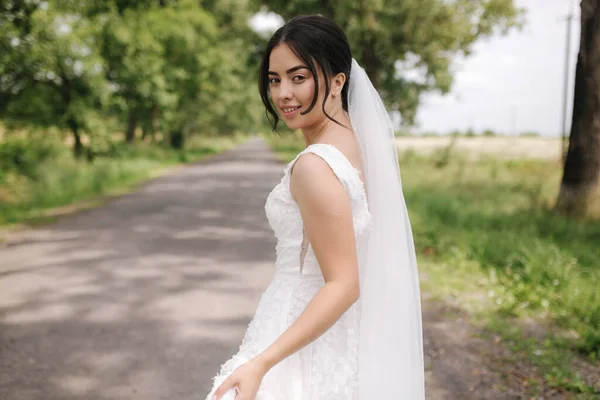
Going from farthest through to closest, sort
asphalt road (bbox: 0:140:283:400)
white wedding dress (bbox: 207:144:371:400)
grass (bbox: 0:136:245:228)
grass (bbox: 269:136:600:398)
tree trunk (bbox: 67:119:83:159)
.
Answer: tree trunk (bbox: 67:119:83:159)
grass (bbox: 0:136:245:228)
grass (bbox: 269:136:600:398)
asphalt road (bbox: 0:140:283:400)
white wedding dress (bbox: 207:144:371:400)

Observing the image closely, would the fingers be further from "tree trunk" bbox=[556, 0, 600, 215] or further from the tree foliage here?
the tree foliage

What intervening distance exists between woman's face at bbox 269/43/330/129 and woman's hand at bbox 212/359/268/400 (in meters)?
0.68

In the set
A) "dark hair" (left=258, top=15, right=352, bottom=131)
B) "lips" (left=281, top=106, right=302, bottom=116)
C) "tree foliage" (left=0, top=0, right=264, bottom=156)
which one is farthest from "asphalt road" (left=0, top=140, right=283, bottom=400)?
"tree foliage" (left=0, top=0, right=264, bottom=156)

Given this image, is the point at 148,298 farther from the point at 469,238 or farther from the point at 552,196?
the point at 552,196

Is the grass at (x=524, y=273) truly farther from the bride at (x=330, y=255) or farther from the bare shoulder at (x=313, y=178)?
the bare shoulder at (x=313, y=178)

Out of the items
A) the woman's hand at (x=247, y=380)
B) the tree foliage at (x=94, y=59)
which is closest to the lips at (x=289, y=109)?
the woman's hand at (x=247, y=380)

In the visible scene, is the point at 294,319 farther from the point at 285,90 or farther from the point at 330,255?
the point at 285,90

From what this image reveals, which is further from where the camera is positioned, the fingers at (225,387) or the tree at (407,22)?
the tree at (407,22)

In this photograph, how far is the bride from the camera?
3.85 ft

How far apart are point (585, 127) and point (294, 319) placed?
7610 mm

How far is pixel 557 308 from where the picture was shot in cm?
466

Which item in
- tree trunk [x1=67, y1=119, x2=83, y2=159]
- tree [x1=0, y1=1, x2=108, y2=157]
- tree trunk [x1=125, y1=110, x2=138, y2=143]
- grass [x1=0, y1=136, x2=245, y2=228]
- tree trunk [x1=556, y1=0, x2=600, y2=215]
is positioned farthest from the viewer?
tree trunk [x1=125, y1=110, x2=138, y2=143]

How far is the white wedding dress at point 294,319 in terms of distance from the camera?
1307 millimetres

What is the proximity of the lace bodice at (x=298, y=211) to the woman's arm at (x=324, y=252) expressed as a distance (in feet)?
0.17
